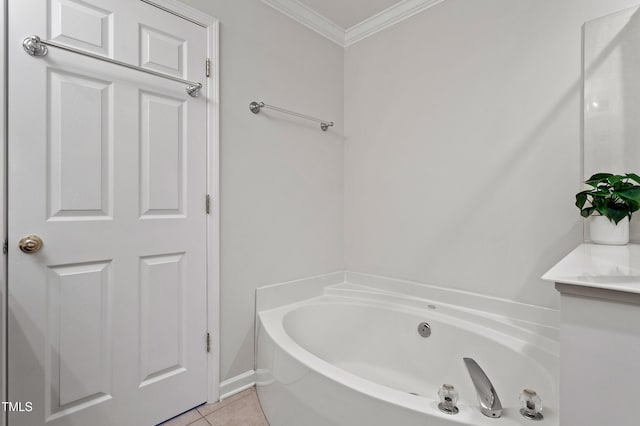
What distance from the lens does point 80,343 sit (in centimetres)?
134

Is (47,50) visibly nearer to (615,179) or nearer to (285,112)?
(285,112)

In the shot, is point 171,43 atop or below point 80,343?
atop

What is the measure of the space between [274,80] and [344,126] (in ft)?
2.32

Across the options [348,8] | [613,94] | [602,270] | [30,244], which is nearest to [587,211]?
[613,94]

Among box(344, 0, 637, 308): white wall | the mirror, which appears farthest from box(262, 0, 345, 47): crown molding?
the mirror

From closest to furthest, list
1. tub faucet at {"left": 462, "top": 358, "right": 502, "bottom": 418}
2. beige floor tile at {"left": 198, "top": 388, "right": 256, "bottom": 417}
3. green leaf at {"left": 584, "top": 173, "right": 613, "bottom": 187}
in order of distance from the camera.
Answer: tub faucet at {"left": 462, "top": 358, "right": 502, "bottom": 418} < green leaf at {"left": 584, "top": 173, "right": 613, "bottom": 187} < beige floor tile at {"left": 198, "top": 388, "right": 256, "bottom": 417}

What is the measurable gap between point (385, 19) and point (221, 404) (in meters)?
2.64

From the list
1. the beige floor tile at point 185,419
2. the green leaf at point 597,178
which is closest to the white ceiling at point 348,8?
the green leaf at point 597,178

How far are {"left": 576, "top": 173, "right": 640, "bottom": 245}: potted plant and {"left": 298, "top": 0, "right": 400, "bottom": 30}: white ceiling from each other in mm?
1638

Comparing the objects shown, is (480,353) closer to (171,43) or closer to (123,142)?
(123,142)

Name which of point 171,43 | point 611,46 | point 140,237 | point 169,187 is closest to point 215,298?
point 140,237

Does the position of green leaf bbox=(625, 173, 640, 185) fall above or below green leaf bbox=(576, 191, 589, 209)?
above

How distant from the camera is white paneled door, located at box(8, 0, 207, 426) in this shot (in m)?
1.23

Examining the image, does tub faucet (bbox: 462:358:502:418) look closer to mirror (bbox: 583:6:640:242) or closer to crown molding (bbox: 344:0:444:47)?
mirror (bbox: 583:6:640:242)
